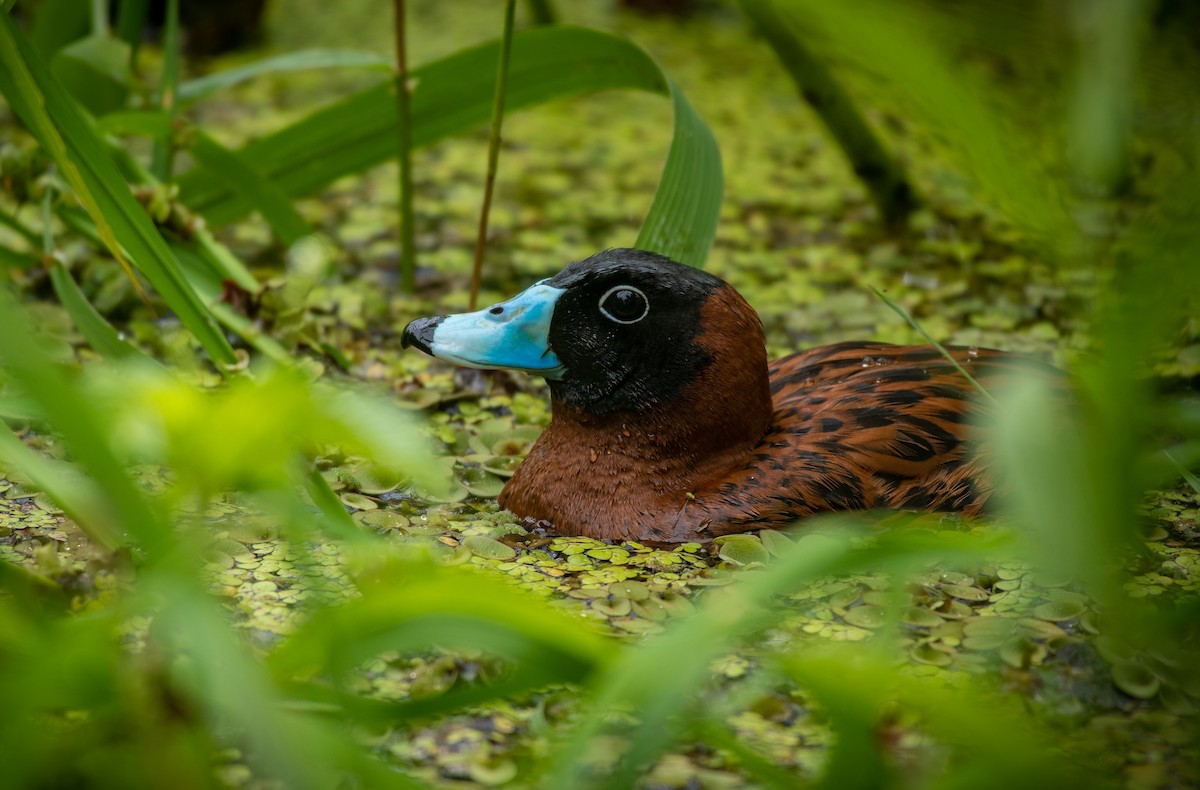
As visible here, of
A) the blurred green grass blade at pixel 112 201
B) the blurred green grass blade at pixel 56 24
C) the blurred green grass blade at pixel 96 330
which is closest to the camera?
the blurred green grass blade at pixel 112 201

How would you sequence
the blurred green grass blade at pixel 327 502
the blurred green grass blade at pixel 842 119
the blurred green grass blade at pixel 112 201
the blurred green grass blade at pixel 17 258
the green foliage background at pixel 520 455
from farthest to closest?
1. the blurred green grass blade at pixel 842 119
2. the blurred green grass blade at pixel 17 258
3. the blurred green grass blade at pixel 112 201
4. the blurred green grass blade at pixel 327 502
5. the green foliage background at pixel 520 455

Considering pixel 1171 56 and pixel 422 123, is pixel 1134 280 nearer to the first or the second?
pixel 1171 56

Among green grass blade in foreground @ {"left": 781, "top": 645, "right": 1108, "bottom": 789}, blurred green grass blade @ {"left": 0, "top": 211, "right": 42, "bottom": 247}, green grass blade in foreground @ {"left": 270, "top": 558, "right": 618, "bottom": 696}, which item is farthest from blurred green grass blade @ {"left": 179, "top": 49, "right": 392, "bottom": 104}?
green grass blade in foreground @ {"left": 781, "top": 645, "right": 1108, "bottom": 789}

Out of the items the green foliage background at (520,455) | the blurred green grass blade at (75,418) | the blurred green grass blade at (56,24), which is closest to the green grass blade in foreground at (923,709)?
the green foliage background at (520,455)

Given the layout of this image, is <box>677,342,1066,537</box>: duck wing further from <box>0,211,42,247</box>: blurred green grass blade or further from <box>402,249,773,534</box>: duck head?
<box>0,211,42,247</box>: blurred green grass blade

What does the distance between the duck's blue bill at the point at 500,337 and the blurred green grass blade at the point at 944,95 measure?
172cm

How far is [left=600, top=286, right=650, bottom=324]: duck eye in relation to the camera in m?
2.91

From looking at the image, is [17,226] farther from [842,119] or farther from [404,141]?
[842,119]

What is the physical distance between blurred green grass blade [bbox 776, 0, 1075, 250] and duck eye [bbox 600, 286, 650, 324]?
5.42ft

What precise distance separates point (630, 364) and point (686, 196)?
52cm

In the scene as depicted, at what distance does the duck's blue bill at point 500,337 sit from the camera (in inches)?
115

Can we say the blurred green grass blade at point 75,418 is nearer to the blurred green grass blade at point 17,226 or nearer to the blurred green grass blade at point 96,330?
the blurred green grass blade at point 96,330

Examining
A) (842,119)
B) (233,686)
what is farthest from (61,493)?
(842,119)

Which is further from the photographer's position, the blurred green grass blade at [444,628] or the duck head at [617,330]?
the duck head at [617,330]
